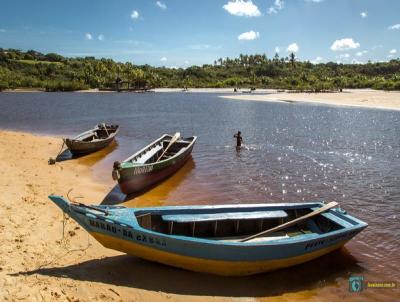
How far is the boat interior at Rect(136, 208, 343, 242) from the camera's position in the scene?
34.5 feet

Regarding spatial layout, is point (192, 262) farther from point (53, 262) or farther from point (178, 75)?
point (178, 75)

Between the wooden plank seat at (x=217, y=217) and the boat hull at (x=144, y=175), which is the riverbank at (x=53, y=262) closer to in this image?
the wooden plank seat at (x=217, y=217)

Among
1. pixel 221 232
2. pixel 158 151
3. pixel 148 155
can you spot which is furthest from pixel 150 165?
pixel 221 232

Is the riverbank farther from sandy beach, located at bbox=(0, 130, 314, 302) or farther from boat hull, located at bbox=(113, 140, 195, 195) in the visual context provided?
boat hull, located at bbox=(113, 140, 195, 195)

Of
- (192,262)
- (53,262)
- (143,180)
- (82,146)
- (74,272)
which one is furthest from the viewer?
(82,146)

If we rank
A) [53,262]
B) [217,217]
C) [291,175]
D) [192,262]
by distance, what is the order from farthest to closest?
[291,175] < [217,217] < [53,262] < [192,262]

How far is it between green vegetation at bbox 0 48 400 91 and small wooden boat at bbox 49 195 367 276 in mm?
88829

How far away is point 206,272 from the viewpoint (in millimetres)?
9750

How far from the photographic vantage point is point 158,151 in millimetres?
21875

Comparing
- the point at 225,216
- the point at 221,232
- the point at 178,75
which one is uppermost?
the point at 178,75
